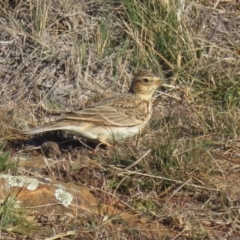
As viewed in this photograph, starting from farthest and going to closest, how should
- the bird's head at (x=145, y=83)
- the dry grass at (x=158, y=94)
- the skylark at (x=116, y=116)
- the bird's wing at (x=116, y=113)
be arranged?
the bird's head at (x=145, y=83), the bird's wing at (x=116, y=113), the skylark at (x=116, y=116), the dry grass at (x=158, y=94)

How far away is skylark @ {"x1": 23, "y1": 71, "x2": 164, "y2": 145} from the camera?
7.11m

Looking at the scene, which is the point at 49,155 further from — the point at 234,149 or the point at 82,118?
the point at 234,149

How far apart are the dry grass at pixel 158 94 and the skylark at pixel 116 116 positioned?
152 millimetres

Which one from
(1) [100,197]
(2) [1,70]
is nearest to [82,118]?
(1) [100,197]

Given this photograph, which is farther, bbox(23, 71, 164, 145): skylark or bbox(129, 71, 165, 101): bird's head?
bbox(129, 71, 165, 101): bird's head

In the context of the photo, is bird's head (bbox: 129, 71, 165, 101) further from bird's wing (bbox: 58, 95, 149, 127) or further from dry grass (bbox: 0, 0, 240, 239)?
dry grass (bbox: 0, 0, 240, 239)

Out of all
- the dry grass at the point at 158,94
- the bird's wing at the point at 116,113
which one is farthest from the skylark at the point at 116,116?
the dry grass at the point at 158,94

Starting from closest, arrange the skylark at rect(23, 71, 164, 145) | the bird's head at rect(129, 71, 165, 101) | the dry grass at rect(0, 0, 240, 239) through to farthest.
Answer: the dry grass at rect(0, 0, 240, 239) → the skylark at rect(23, 71, 164, 145) → the bird's head at rect(129, 71, 165, 101)

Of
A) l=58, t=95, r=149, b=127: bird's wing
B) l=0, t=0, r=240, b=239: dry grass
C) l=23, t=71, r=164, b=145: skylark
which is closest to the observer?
l=0, t=0, r=240, b=239: dry grass

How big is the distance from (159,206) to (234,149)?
1308 mm

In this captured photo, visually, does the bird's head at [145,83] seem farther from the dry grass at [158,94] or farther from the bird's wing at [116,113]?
the dry grass at [158,94]

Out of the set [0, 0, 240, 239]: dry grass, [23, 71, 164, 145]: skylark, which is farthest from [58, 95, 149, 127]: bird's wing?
[0, 0, 240, 239]: dry grass

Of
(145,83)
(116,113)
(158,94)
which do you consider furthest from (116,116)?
(158,94)

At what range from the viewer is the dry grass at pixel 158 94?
6117 millimetres
